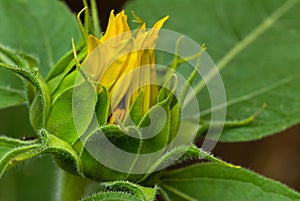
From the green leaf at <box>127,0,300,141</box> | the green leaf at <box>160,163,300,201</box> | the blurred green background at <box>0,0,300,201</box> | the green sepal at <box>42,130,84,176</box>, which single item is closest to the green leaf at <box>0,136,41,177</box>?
the green sepal at <box>42,130,84,176</box>

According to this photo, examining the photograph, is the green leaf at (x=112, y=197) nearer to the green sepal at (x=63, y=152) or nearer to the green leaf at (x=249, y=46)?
the green sepal at (x=63, y=152)

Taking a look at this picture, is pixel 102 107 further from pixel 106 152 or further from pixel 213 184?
pixel 213 184

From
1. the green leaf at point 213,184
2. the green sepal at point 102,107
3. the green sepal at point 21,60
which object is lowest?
the green leaf at point 213,184

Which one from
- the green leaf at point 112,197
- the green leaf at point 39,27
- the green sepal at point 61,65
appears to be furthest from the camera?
the green leaf at point 39,27

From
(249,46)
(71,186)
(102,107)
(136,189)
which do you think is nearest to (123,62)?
(102,107)

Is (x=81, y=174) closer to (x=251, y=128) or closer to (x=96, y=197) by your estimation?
(x=96, y=197)

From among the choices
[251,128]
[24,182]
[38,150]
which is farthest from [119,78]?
[24,182]

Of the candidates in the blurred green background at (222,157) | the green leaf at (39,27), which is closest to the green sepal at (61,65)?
the green leaf at (39,27)
